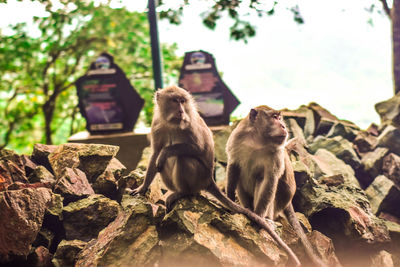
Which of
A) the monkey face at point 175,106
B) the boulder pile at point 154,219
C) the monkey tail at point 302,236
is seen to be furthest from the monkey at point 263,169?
the monkey face at point 175,106

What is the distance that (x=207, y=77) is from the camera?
730 centimetres

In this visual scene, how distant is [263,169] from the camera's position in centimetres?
378

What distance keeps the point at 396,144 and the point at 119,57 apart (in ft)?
25.0

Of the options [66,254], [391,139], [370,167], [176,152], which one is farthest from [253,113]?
[391,139]

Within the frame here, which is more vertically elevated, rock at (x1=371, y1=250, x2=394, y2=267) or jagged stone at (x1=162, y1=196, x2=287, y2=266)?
jagged stone at (x1=162, y1=196, x2=287, y2=266)

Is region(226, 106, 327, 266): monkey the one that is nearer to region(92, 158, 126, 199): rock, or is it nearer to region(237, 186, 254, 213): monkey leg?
region(237, 186, 254, 213): monkey leg

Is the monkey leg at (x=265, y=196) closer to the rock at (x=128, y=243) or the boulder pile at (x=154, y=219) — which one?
the boulder pile at (x=154, y=219)

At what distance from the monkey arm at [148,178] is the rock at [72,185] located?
0.49 meters

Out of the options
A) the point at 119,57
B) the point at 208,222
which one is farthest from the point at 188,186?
the point at 119,57

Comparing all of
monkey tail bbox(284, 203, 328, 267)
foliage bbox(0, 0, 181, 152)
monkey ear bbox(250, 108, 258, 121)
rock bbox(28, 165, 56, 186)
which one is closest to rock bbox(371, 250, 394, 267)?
monkey tail bbox(284, 203, 328, 267)

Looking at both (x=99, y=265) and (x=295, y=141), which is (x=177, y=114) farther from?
(x=295, y=141)

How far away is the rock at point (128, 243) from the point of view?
9.36ft

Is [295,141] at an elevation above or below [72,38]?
below

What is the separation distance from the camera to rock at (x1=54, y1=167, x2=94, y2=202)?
3.54 m
